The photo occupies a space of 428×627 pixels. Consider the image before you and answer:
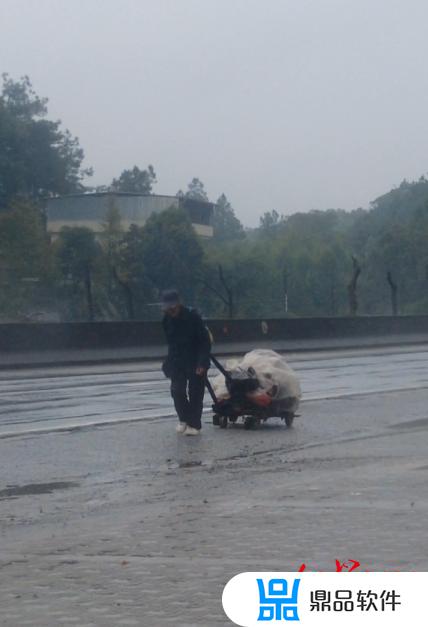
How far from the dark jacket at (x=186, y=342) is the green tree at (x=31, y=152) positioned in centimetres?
6700

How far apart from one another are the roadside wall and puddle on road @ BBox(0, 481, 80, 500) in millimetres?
19508

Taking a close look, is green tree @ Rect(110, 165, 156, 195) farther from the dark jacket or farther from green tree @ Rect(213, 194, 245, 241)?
the dark jacket

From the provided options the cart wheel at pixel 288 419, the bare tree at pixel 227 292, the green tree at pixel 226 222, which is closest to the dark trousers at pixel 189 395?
the cart wheel at pixel 288 419

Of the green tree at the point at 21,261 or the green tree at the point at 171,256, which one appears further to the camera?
the green tree at the point at 171,256

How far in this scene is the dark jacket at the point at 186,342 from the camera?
14227 millimetres

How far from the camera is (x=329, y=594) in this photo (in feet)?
15.3

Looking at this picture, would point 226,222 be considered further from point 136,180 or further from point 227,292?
point 227,292

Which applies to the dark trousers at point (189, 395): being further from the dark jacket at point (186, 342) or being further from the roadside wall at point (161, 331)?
the roadside wall at point (161, 331)

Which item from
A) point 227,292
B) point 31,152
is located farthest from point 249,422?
point 31,152

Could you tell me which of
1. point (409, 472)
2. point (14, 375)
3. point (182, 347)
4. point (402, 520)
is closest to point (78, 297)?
point (14, 375)

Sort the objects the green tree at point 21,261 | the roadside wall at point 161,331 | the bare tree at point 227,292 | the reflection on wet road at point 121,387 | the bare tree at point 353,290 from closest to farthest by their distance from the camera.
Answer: the reflection on wet road at point 121,387 → the roadside wall at point 161,331 → the bare tree at point 227,292 → the bare tree at point 353,290 → the green tree at point 21,261

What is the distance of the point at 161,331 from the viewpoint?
115 feet

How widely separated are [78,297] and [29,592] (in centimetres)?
3457

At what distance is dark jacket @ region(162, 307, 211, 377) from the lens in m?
14.2
